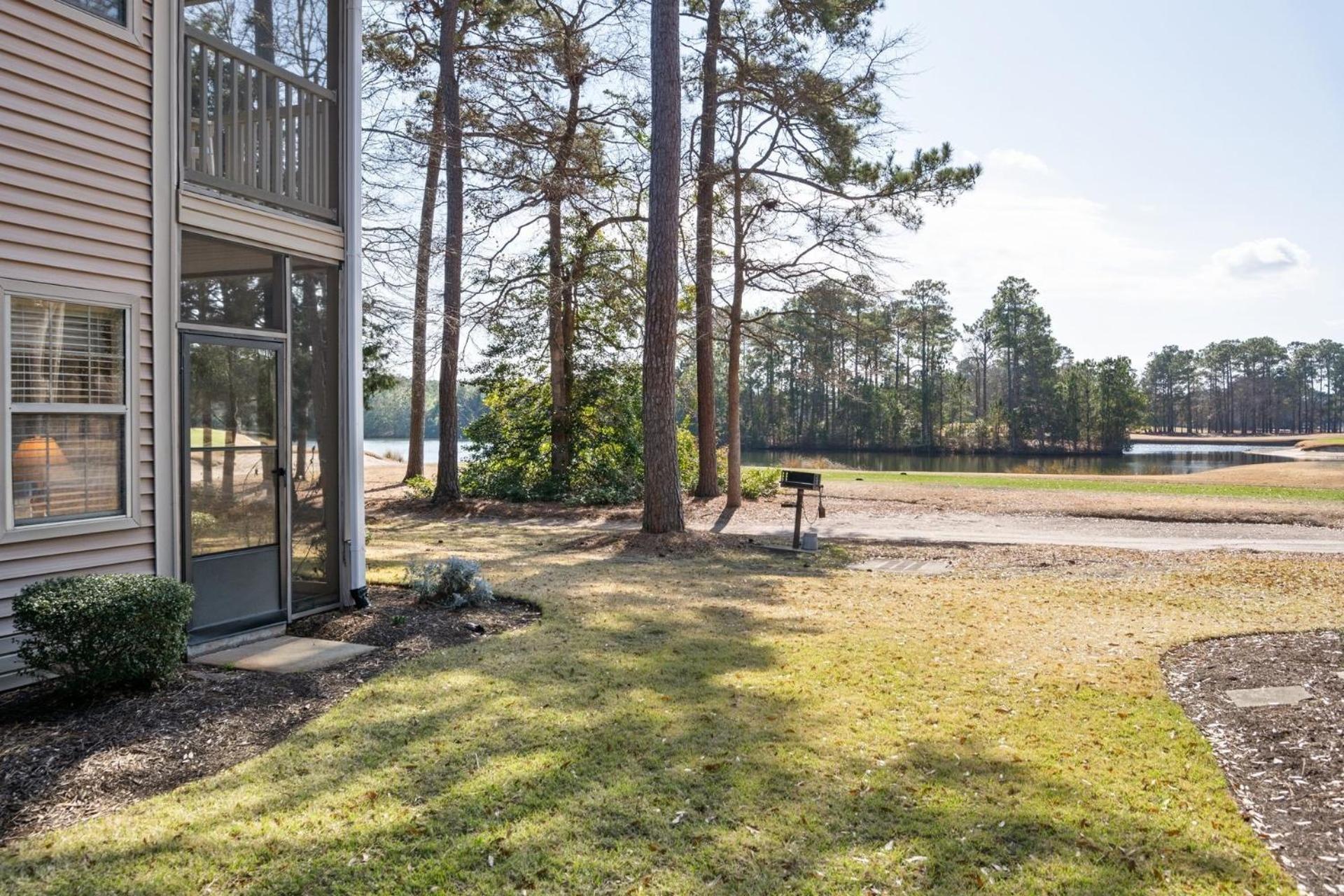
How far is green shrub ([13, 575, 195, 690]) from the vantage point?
4258 mm

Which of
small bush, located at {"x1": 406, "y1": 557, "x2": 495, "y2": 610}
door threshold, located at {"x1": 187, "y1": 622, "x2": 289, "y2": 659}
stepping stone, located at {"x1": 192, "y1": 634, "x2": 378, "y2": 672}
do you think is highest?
small bush, located at {"x1": 406, "y1": 557, "x2": 495, "y2": 610}

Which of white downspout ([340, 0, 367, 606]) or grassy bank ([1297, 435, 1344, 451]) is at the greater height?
white downspout ([340, 0, 367, 606])

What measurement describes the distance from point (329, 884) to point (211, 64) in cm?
533

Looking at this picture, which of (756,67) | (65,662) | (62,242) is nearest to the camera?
(65,662)

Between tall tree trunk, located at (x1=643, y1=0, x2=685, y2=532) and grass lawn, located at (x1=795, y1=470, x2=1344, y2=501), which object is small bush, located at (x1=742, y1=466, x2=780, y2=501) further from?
tall tree trunk, located at (x1=643, y1=0, x2=685, y2=532)

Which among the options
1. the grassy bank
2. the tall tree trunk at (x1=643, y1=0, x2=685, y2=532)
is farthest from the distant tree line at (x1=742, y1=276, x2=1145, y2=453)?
the tall tree trunk at (x1=643, y1=0, x2=685, y2=532)

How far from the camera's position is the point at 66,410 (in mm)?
4859

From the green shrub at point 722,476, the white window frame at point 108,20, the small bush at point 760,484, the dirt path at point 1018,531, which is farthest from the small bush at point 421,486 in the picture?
the white window frame at point 108,20

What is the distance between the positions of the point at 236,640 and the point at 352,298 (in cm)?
280

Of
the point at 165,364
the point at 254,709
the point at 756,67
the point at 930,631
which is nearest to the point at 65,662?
the point at 254,709

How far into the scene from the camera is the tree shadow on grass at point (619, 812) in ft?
9.77

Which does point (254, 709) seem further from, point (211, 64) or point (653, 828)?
point (211, 64)

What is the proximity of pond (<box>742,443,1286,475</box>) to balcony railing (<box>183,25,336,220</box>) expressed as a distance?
23.5m

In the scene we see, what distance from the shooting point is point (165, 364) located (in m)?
5.41
